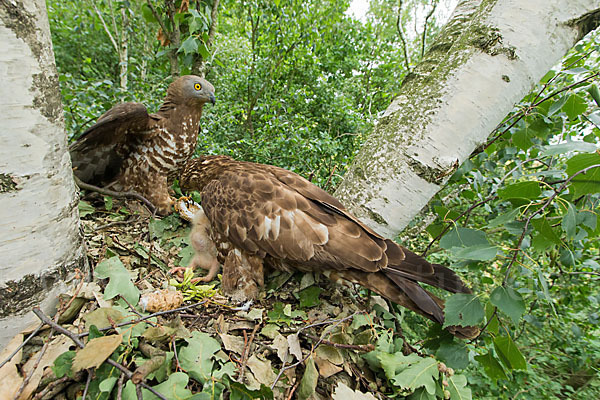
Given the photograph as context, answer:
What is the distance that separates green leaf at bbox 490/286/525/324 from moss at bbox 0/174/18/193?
1598mm

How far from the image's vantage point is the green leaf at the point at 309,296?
1.58m

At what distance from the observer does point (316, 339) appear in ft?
4.35

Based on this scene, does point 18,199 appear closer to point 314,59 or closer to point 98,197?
point 98,197

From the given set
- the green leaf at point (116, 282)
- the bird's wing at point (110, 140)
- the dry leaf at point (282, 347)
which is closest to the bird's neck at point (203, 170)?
the bird's wing at point (110, 140)

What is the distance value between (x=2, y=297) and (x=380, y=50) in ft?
23.9

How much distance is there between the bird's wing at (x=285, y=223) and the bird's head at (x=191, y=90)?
3.22 ft

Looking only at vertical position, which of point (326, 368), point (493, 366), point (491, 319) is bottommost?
point (326, 368)

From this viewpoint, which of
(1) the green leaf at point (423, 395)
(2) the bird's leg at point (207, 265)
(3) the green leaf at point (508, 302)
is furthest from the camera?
(2) the bird's leg at point (207, 265)

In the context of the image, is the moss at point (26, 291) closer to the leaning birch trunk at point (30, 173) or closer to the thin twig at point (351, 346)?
the leaning birch trunk at point (30, 173)

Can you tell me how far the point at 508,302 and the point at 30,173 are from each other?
1.63 metres

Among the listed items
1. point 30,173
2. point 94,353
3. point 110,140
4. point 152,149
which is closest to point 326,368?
point 94,353

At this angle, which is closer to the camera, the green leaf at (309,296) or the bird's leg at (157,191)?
the green leaf at (309,296)

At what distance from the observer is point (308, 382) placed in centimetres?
115

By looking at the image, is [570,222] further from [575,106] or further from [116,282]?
[116,282]
